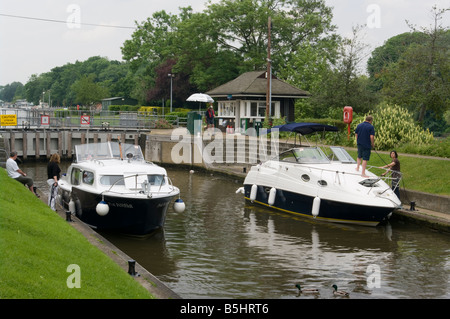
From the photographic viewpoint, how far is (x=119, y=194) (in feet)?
54.5

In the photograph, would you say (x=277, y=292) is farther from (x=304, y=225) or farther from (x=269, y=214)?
(x=269, y=214)

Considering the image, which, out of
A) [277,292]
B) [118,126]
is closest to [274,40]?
[118,126]

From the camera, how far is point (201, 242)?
16.7 meters

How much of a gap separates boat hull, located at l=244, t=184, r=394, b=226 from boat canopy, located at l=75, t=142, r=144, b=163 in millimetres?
5612

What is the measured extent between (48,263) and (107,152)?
1166cm

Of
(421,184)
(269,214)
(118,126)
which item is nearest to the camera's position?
(421,184)

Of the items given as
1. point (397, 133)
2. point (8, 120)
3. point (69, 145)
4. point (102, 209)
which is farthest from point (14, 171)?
point (69, 145)

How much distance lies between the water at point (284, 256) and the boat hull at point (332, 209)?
267 mm

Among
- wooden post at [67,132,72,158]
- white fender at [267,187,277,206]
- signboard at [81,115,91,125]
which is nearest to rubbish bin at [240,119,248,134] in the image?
→ signboard at [81,115,91,125]

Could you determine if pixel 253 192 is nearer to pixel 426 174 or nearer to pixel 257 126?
pixel 426 174

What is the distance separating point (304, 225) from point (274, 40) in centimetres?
4837

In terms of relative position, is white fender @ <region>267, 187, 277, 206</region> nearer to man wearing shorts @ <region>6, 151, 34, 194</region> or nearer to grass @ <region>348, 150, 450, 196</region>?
grass @ <region>348, 150, 450, 196</region>

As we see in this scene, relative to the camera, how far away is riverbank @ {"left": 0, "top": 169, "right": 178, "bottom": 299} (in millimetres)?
8086

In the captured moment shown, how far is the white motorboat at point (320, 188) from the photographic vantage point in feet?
58.7
